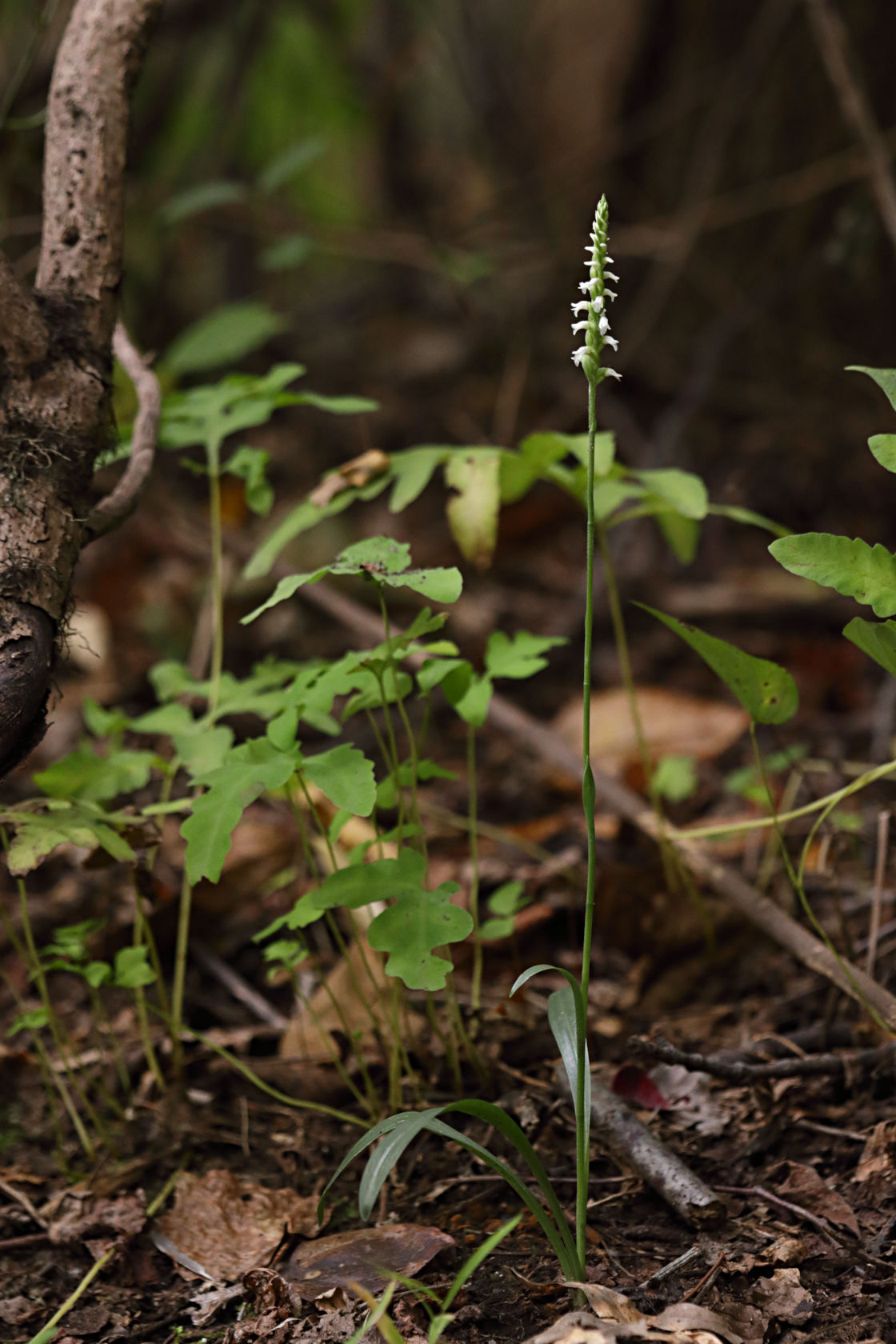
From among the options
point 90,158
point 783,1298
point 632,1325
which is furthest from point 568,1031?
point 90,158

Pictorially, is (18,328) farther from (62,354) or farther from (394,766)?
(394,766)

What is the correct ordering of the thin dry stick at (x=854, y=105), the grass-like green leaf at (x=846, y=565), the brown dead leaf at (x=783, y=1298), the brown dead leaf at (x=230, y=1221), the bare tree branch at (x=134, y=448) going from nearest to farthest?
the brown dead leaf at (x=783, y=1298) → the grass-like green leaf at (x=846, y=565) → the brown dead leaf at (x=230, y=1221) → the bare tree branch at (x=134, y=448) → the thin dry stick at (x=854, y=105)

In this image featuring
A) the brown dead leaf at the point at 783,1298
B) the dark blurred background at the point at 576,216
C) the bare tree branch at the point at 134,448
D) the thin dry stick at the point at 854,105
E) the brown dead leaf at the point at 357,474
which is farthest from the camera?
the dark blurred background at the point at 576,216

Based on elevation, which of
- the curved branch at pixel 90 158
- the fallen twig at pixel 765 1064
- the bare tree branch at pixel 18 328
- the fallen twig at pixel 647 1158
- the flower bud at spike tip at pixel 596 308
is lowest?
the fallen twig at pixel 647 1158

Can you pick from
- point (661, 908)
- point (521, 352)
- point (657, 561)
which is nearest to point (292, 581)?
point (661, 908)

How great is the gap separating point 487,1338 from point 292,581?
926mm

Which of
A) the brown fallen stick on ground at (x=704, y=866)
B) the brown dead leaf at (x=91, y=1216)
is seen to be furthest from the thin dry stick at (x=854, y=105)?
the brown dead leaf at (x=91, y=1216)

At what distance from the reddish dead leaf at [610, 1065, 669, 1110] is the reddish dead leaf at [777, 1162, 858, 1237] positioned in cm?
23

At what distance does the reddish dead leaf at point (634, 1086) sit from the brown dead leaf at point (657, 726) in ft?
3.95

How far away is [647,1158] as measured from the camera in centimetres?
150

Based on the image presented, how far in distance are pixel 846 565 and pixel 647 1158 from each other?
2.81ft

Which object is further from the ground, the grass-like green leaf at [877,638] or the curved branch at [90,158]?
the curved branch at [90,158]

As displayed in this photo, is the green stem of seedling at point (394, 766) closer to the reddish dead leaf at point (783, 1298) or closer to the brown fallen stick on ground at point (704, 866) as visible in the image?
the brown fallen stick on ground at point (704, 866)

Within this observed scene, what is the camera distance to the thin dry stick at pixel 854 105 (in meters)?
2.80
